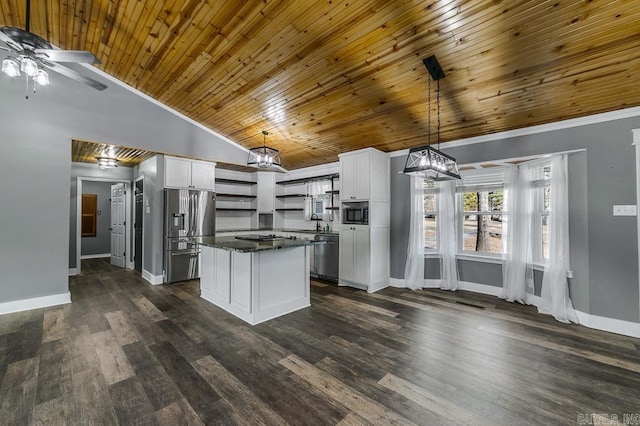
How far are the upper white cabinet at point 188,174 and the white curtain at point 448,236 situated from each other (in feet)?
15.4

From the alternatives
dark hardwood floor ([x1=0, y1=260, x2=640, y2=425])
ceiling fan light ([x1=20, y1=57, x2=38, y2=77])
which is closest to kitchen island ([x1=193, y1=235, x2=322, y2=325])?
dark hardwood floor ([x1=0, y1=260, x2=640, y2=425])

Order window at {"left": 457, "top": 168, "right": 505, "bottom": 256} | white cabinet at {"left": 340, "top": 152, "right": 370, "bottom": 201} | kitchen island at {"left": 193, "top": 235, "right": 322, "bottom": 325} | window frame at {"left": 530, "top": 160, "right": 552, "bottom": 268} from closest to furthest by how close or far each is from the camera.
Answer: kitchen island at {"left": 193, "top": 235, "right": 322, "bottom": 325}
window frame at {"left": 530, "top": 160, "right": 552, "bottom": 268}
window at {"left": 457, "top": 168, "right": 505, "bottom": 256}
white cabinet at {"left": 340, "top": 152, "right": 370, "bottom": 201}

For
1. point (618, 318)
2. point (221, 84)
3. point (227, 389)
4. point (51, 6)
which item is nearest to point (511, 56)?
point (618, 318)

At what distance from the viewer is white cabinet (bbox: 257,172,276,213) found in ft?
22.9

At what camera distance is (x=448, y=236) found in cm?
477

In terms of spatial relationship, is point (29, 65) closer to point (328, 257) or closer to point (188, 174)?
point (188, 174)

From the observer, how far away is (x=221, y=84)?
154 inches

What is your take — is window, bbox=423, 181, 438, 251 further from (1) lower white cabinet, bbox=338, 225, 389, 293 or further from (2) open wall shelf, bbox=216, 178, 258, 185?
(2) open wall shelf, bbox=216, 178, 258, 185

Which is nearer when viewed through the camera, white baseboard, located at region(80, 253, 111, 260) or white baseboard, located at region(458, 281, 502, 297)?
white baseboard, located at region(458, 281, 502, 297)

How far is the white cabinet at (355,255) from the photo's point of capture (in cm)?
479

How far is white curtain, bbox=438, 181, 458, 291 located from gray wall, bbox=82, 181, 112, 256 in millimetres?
9259

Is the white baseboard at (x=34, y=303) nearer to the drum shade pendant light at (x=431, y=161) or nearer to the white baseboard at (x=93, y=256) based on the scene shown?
the white baseboard at (x=93, y=256)

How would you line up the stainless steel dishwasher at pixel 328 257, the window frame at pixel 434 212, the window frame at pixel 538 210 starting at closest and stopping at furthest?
the window frame at pixel 538 210
the window frame at pixel 434 212
the stainless steel dishwasher at pixel 328 257

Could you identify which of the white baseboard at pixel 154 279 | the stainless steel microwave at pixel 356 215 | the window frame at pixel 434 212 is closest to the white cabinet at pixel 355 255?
the stainless steel microwave at pixel 356 215
